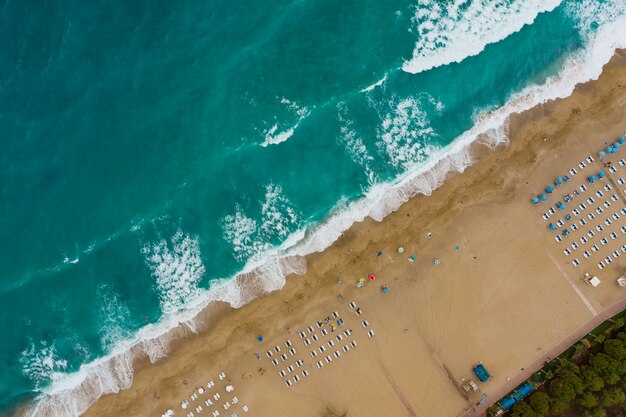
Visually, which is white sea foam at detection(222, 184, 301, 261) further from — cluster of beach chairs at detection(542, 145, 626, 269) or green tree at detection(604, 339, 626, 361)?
green tree at detection(604, 339, 626, 361)

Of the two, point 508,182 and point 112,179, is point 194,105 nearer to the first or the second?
point 112,179

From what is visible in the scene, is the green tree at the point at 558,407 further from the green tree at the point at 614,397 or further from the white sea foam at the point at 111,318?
the white sea foam at the point at 111,318

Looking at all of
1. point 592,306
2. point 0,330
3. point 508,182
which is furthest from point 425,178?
point 0,330

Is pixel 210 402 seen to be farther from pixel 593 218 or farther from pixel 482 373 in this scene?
pixel 593 218

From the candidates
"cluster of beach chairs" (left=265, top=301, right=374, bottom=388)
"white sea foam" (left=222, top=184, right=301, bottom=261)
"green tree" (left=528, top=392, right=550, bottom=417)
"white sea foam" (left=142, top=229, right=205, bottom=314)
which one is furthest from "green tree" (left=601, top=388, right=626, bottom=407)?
"white sea foam" (left=142, top=229, right=205, bottom=314)

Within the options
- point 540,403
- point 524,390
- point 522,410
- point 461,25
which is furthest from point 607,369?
point 461,25
